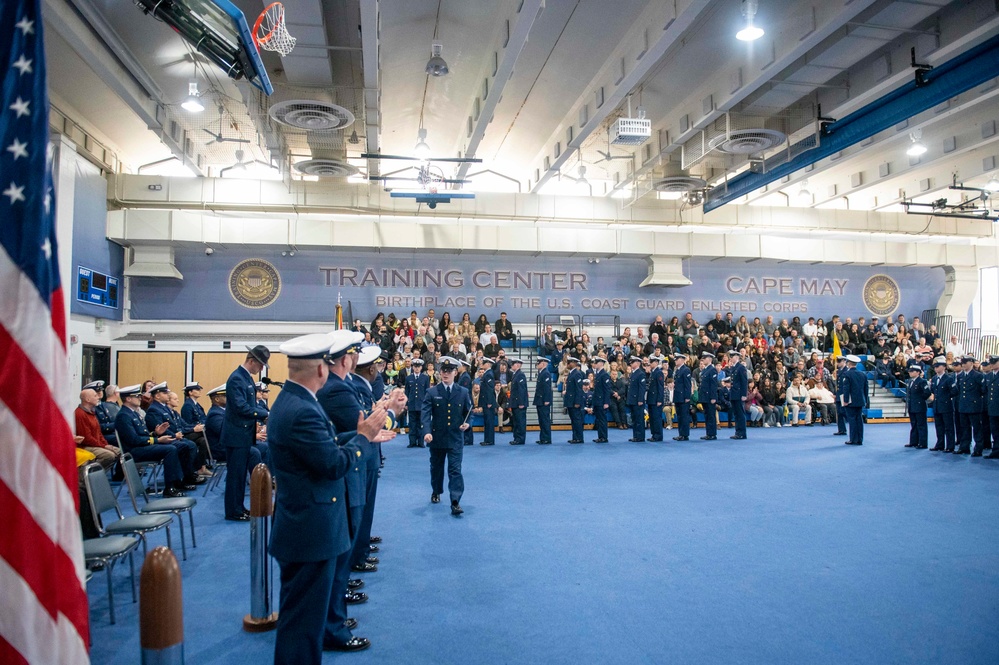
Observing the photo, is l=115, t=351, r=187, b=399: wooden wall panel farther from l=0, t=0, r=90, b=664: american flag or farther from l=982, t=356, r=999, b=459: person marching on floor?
l=982, t=356, r=999, b=459: person marching on floor

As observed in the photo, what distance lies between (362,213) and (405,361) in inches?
199

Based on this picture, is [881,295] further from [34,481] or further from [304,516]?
[34,481]

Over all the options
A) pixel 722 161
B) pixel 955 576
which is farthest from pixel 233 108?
pixel 955 576

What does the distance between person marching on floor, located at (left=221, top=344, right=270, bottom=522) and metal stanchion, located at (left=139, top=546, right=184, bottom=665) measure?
516 cm

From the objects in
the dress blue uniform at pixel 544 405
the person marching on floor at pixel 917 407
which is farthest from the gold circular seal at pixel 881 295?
the dress blue uniform at pixel 544 405

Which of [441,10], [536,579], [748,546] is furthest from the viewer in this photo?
[441,10]

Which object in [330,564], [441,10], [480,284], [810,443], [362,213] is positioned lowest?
[810,443]

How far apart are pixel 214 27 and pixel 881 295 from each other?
77.1 feet

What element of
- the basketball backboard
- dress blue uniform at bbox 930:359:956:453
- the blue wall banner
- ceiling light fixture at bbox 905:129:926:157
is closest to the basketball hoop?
the basketball backboard

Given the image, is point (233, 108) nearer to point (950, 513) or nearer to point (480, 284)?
point (480, 284)

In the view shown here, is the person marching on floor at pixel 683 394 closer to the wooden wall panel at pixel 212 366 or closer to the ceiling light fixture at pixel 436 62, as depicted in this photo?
the ceiling light fixture at pixel 436 62

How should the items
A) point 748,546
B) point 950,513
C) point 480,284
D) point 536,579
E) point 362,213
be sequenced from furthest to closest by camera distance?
1. point 480,284
2. point 362,213
3. point 950,513
4. point 748,546
5. point 536,579

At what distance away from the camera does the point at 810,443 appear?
12867mm

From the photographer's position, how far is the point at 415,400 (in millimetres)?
13375
